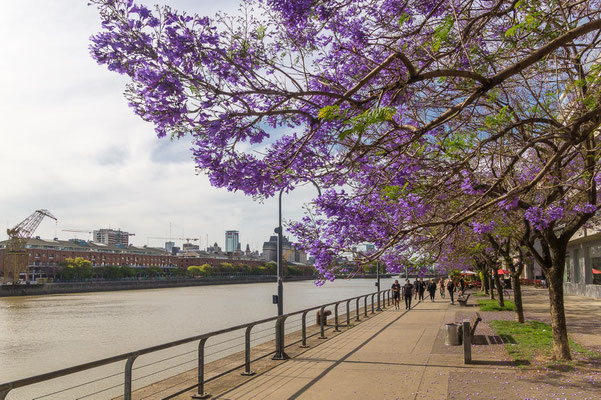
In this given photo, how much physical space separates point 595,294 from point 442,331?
81.1 ft

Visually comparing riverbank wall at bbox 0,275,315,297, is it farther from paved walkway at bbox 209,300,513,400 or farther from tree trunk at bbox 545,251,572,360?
tree trunk at bbox 545,251,572,360

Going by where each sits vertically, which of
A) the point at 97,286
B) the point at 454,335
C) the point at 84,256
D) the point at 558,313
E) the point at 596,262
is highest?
the point at 84,256

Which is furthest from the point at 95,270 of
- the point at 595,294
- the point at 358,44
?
the point at 358,44

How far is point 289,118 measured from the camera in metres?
7.03

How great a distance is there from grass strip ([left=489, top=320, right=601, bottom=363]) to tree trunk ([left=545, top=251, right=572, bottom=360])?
0.35 meters

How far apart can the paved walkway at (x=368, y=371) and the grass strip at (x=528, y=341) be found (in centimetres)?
81

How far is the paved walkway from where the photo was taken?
8318mm

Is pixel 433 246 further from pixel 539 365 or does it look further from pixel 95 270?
pixel 95 270

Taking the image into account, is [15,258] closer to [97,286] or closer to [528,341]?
[97,286]

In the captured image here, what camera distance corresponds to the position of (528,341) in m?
13.2

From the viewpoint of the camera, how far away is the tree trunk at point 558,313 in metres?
10.4

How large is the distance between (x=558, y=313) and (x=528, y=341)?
314 cm

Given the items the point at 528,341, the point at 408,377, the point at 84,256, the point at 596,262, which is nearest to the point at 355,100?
the point at 408,377

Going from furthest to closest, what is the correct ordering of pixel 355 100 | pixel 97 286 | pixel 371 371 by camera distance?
1. pixel 97 286
2. pixel 371 371
3. pixel 355 100
